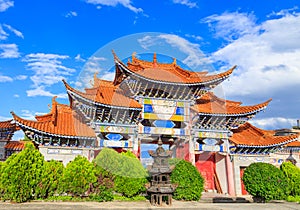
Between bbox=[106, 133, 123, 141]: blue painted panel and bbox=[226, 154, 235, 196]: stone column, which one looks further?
bbox=[226, 154, 235, 196]: stone column

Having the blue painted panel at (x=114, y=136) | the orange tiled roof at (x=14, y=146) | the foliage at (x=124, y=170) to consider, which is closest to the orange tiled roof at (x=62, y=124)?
the blue painted panel at (x=114, y=136)

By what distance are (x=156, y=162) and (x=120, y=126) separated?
4621 mm

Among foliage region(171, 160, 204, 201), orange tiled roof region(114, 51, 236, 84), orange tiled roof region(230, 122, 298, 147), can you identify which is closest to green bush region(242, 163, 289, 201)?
foliage region(171, 160, 204, 201)

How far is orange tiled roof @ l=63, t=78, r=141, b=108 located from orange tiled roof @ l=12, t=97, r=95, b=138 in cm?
181

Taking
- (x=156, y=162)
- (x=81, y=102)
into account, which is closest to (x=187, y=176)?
(x=156, y=162)

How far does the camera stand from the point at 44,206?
11.0 meters

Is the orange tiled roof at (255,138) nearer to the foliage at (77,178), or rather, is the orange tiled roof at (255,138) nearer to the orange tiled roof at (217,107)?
the orange tiled roof at (217,107)

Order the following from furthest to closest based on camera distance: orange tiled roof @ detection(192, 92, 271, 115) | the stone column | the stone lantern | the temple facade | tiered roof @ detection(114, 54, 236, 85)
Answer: the temple facade
orange tiled roof @ detection(192, 92, 271, 115)
the stone column
tiered roof @ detection(114, 54, 236, 85)
the stone lantern

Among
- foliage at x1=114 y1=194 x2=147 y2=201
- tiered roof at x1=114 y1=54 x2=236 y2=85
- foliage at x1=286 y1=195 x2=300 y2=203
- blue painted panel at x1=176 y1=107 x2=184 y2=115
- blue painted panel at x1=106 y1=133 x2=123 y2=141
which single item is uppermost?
tiered roof at x1=114 y1=54 x2=236 y2=85

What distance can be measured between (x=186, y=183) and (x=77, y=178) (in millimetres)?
5518

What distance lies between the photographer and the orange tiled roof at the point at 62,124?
1457 centimetres

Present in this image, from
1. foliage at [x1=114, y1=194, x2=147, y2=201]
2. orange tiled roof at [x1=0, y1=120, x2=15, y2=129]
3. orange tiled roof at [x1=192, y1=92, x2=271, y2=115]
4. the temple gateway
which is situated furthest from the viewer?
orange tiled roof at [x1=0, y1=120, x2=15, y2=129]

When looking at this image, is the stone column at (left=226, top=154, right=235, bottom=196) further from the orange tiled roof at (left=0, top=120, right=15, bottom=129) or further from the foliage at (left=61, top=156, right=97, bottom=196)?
the orange tiled roof at (left=0, top=120, right=15, bottom=129)

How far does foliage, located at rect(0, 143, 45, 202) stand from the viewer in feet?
39.0
